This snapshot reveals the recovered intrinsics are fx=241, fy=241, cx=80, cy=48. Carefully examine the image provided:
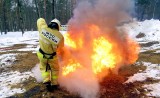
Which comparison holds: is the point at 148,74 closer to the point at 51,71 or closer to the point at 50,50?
the point at 51,71

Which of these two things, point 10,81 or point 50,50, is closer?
point 50,50

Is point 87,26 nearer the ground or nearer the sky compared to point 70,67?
nearer the sky

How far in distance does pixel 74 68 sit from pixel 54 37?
140 cm

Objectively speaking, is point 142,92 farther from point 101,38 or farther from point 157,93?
point 101,38

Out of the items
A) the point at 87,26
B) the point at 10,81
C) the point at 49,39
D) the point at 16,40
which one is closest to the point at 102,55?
the point at 87,26

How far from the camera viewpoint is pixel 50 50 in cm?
779

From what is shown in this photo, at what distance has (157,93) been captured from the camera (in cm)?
788

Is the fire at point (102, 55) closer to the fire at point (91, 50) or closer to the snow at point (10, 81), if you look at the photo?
the fire at point (91, 50)

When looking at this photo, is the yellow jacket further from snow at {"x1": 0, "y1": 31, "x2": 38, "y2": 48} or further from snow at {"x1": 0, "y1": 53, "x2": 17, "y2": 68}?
snow at {"x1": 0, "y1": 31, "x2": 38, "y2": 48}

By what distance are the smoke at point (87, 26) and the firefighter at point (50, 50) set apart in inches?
16.9

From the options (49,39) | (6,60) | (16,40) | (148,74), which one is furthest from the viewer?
(16,40)

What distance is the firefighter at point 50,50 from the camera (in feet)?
25.3

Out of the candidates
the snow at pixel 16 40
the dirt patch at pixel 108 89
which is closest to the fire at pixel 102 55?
the dirt patch at pixel 108 89

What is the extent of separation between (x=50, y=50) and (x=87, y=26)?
165 centimetres
